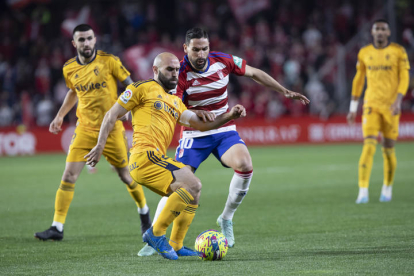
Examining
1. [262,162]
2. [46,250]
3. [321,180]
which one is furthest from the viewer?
[262,162]

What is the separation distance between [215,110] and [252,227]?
1677mm

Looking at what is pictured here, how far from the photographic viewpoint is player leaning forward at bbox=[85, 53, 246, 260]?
5.64m

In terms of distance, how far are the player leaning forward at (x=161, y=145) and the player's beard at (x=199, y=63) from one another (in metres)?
0.68

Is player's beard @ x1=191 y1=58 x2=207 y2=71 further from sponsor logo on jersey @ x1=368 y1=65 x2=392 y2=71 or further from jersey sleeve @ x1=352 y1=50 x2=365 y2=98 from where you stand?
sponsor logo on jersey @ x1=368 y1=65 x2=392 y2=71

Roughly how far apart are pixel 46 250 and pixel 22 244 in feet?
1.67

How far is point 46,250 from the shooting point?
6.38 meters

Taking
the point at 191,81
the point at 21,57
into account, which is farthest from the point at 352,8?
the point at 191,81

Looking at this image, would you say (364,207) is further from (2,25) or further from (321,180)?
(2,25)

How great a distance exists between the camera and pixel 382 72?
978 centimetres

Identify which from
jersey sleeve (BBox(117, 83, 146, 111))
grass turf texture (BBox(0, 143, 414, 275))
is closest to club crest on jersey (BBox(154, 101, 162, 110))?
jersey sleeve (BBox(117, 83, 146, 111))

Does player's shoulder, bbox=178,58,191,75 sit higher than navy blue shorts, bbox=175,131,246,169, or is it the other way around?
player's shoulder, bbox=178,58,191,75

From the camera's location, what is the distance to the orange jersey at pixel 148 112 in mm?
5730

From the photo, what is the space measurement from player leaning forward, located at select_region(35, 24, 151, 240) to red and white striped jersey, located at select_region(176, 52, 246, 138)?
106cm

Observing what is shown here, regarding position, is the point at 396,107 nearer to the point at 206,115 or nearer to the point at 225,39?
the point at 206,115
